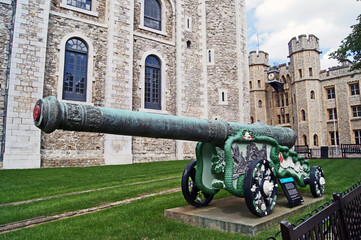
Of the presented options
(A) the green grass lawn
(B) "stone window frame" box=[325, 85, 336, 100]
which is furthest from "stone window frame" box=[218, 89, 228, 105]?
(B) "stone window frame" box=[325, 85, 336, 100]

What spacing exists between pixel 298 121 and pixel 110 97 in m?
30.3

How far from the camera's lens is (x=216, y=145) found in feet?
13.1

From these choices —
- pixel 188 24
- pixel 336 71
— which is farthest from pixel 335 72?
pixel 188 24

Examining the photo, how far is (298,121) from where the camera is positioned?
3725cm

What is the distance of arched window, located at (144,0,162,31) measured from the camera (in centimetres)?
1792

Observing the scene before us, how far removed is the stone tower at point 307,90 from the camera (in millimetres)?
36244

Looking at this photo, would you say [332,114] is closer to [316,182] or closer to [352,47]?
[352,47]

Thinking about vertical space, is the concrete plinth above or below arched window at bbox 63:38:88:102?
below

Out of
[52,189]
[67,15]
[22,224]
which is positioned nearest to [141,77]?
[67,15]

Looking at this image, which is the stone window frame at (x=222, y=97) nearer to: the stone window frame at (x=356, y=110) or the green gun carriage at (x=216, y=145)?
the green gun carriage at (x=216, y=145)

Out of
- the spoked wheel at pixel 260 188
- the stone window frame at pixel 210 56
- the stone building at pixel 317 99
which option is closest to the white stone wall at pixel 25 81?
the stone window frame at pixel 210 56

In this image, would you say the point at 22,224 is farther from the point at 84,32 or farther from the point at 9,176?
the point at 84,32

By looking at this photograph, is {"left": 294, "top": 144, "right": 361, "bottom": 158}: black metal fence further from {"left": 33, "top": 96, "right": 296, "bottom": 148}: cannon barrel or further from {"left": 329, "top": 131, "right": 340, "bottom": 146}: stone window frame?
{"left": 33, "top": 96, "right": 296, "bottom": 148}: cannon barrel

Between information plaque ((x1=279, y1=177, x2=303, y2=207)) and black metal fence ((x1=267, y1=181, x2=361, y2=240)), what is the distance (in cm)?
110
